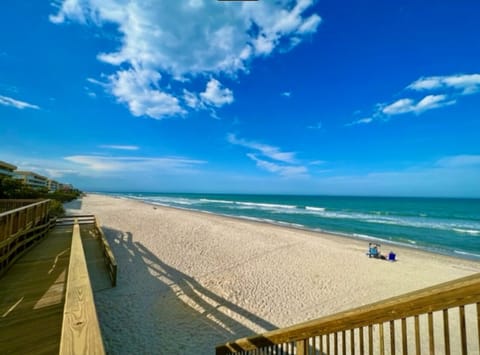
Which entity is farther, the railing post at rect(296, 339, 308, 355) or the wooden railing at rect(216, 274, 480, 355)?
the railing post at rect(296, 339, 308, 355)

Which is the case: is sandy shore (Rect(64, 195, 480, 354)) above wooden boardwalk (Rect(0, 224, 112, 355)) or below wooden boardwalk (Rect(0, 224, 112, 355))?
below

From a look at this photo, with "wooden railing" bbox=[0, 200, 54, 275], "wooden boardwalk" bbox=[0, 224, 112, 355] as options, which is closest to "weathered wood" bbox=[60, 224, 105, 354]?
"wooden boardwalk" bbox=[0, 224, 112, 355]

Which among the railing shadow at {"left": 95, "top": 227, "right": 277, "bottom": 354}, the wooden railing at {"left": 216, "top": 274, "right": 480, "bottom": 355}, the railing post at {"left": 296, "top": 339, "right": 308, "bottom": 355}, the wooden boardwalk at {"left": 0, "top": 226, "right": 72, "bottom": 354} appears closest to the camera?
the wooden railing at {"left": 216, "top": 274, "right": 480, "bottom": 355}

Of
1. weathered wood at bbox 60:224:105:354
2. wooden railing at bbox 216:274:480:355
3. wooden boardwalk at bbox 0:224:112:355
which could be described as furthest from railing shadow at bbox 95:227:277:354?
weathered wood at bbox 60:224:105:354

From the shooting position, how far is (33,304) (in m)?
3.07

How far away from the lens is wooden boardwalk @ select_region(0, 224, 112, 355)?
2.41 m

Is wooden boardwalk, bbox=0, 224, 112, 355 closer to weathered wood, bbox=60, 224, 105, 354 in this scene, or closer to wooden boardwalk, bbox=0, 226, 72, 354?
wooden boardwalk, bbox=0, 226, 72, 354

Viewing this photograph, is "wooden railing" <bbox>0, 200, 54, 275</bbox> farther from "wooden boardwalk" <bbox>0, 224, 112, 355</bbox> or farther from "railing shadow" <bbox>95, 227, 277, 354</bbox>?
"railing shadow" <bbox>95, 227, 277, 354</bbox>

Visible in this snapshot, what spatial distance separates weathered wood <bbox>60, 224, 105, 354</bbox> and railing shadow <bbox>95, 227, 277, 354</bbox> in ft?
10.4

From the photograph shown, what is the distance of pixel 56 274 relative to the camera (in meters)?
4.09

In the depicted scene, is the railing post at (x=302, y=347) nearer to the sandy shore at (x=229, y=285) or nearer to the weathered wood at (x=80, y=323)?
the weathered wood at (x=80, y=323)

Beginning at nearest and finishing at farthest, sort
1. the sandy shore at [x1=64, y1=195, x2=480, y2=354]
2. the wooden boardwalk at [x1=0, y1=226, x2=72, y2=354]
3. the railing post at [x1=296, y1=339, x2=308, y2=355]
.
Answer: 1. the railing post at [x1=296, y1=339, x2=308, y2=355]
2. the wooden boardwalk at [x1=0, y1=226, x2=72, y2=354]
3. the sandy shore at [x1=64, y1=195, x2=480, y2=354]

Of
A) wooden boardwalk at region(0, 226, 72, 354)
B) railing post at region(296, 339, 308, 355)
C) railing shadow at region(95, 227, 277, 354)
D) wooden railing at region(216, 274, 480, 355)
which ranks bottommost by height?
railing shadow at region(95, 227, 277, 354)

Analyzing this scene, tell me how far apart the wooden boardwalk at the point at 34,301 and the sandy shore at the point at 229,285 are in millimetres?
1664
